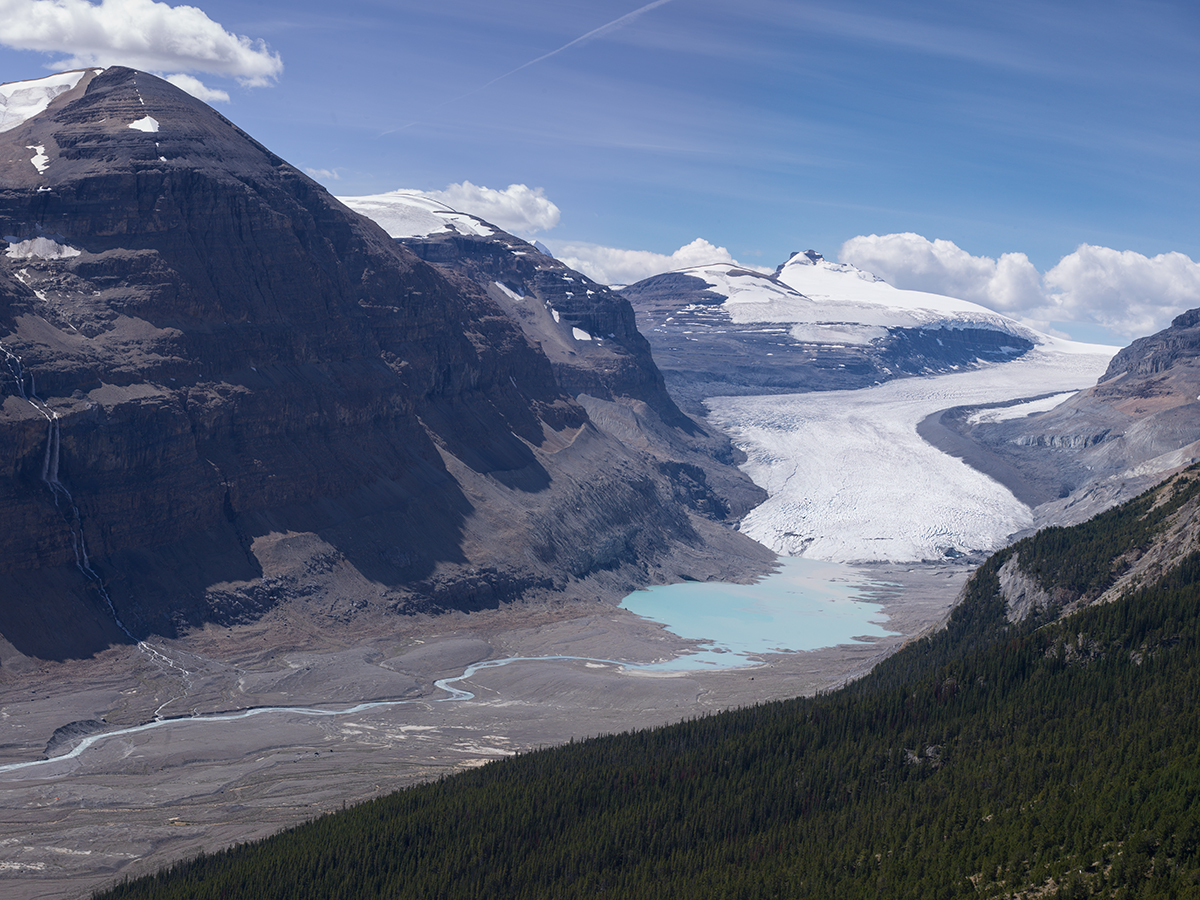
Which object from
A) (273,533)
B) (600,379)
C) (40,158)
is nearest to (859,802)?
(273,533)

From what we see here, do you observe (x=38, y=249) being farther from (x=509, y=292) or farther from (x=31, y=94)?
(x=509, y=292)

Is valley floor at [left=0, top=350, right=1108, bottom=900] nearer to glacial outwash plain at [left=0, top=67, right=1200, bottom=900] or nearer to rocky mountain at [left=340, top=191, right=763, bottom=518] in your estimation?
glacial outwash plain at [left=0, top=67, right=1200, bottom=900]

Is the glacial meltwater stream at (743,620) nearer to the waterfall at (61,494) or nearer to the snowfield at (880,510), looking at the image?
the snowfield at (880,510)

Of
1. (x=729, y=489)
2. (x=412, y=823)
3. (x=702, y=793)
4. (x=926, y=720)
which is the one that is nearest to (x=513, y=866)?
(x=412, y=823)

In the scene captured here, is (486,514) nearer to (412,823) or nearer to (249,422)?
(249,422)

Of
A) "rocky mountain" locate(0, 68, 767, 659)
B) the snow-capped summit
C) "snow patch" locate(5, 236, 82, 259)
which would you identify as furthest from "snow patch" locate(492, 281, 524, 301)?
"snow patch" locate(5, 236, 82, 259)

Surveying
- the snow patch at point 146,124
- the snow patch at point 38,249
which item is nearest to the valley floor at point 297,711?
the snow patch at point 38,249
